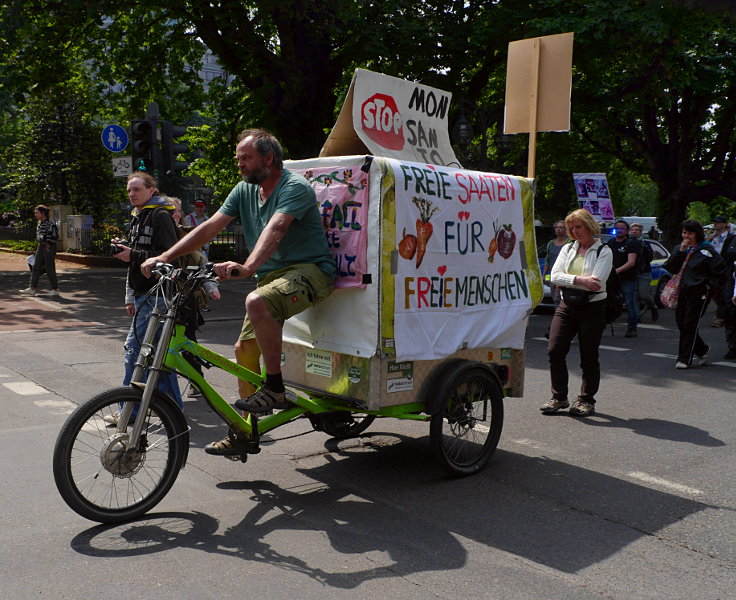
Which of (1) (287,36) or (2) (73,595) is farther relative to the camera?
(1) (287,36)

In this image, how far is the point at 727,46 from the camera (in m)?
22.6

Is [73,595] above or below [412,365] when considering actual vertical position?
below

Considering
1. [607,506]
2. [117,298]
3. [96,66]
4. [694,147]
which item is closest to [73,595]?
[607,506]

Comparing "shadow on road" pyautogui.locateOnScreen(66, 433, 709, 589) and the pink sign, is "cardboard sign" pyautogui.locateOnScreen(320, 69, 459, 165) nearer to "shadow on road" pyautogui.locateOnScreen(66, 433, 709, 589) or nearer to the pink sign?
the pink sign

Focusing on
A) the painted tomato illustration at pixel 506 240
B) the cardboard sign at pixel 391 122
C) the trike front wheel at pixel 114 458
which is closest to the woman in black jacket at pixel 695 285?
the painted tomato illustration at pixel 506 240

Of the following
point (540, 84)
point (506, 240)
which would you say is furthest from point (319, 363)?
point (540, 84)

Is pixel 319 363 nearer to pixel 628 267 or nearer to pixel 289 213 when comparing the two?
pixel 289 213

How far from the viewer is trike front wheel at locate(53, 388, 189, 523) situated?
376 cm

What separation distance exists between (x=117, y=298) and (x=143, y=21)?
7454 millimetres

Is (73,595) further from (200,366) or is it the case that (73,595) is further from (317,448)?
(317,448)

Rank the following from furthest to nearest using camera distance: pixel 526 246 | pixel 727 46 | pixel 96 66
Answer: pixel 727 46, pixel 96 66, pixel 526 246

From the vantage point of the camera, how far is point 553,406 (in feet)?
22.4

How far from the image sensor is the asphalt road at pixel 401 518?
3.41 metres

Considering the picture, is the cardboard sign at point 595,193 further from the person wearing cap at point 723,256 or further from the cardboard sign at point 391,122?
the cardboard sign at point 391,122
